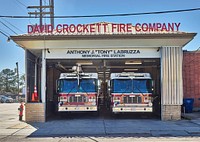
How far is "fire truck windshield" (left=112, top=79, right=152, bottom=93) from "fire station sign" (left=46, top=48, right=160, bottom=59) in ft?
5.27

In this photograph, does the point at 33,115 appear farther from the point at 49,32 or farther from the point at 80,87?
the point at 49,32

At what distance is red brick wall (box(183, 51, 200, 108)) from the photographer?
26.0m

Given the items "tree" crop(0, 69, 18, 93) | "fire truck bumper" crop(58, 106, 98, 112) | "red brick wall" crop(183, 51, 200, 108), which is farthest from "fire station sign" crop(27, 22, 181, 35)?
"tree" crop(0, 69, 18, 93)

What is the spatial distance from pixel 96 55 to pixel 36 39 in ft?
11.2

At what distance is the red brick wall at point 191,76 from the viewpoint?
26047mm

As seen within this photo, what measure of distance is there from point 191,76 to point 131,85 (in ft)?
26.1

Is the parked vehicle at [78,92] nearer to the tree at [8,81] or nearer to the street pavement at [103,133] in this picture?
the street pavement at [103,133]

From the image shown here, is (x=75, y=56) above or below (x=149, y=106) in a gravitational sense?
above

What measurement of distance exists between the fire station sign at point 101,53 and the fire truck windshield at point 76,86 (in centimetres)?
158

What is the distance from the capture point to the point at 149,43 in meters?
18.9

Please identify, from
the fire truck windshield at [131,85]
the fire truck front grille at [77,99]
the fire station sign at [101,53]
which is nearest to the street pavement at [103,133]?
the fire truck front grille at [77,99]

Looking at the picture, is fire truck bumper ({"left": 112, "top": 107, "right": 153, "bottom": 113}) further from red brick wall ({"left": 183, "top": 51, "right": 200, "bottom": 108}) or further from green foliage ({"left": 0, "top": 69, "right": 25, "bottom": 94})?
green foliage ({"left": 0, "top": 69, "right": 25, "bottom": 94})

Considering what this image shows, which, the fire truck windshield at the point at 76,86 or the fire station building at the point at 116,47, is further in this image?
the fire truck windshield at the point at 76,86

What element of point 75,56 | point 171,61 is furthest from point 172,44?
point 75,56
